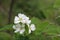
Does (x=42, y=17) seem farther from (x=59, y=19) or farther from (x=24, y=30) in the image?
(x=24, y=30)

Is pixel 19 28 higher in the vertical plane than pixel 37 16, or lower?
lower

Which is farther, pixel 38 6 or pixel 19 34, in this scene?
pixel 38 6

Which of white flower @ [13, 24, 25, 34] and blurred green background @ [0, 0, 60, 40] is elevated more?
blurred green background @ [0, 0, 60, 40]

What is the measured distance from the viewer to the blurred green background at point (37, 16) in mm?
1575

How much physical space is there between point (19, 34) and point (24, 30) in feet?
0.27

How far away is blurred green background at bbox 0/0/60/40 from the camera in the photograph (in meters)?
1.58

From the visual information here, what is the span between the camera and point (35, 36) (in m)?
1.57

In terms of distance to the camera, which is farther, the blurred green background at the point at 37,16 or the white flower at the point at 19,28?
the blurred green background at the point at 37,16

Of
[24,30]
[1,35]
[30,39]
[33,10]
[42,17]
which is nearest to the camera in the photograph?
[24,30]

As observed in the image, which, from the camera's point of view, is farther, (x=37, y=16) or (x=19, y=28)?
(x=37, y=16)

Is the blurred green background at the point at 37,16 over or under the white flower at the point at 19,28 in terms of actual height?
over

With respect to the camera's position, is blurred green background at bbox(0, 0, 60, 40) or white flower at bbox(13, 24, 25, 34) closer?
white flower at bbox(13, 24, 25, 34)

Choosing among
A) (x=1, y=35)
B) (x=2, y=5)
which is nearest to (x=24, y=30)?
(x=1, y=35)

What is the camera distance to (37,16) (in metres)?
2.66
